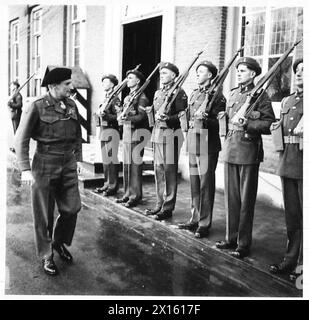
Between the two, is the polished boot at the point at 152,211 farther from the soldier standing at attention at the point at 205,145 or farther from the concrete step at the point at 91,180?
the concrete step at the point at 91,180

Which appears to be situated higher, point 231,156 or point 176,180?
point 231,156

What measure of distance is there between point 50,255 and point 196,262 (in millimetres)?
1553

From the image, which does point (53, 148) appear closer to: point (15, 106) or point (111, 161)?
point (111, 161)

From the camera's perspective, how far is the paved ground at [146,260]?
12.8ft

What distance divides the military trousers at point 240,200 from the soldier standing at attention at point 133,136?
79.4 inches

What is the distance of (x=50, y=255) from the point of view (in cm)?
416

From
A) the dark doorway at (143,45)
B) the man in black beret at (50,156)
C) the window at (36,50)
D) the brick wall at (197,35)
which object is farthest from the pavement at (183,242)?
the window at (36,50)

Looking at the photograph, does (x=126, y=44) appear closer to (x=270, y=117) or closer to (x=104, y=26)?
(x=104, y=26)

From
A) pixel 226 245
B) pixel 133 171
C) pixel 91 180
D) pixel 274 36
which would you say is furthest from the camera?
pixel 91 180

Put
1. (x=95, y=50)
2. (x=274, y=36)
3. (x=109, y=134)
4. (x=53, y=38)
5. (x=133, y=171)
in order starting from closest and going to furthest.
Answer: (x=133, y=171) < (x=274, y=36) < (x=109, y=134) < (x=95, y=50) < (x=53, y=38)

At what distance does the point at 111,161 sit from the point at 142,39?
4.46 metres

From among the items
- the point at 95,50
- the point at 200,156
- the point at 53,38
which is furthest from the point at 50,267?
the point at 53,38

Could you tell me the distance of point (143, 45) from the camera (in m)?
10.2
